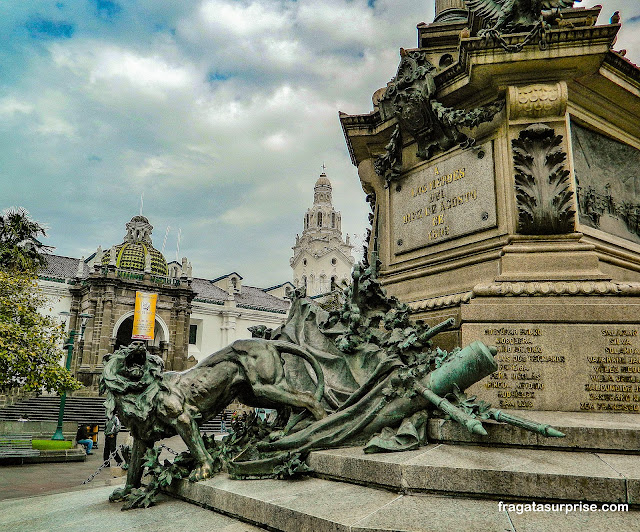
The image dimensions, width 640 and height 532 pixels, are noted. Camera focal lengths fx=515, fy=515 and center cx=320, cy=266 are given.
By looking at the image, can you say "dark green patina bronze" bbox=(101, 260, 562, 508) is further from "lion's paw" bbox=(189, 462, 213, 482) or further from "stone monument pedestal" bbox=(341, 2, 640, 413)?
"stone monument pedestal" bbox=(341, 2, 640, 413)

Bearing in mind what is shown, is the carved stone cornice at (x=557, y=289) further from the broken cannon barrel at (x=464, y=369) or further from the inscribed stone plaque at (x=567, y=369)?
the broken cannon barrel at (x=464, y=369)

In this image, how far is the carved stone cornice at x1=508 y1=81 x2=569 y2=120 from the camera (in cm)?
556

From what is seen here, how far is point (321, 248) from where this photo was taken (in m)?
87.4

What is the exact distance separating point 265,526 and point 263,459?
83cm

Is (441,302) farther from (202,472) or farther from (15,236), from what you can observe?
(15,236)

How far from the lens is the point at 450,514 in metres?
2.85

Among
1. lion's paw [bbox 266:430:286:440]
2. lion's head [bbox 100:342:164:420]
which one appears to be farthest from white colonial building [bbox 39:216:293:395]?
lion's paw [bbox 266:430:286:440]

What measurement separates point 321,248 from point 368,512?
84621mm

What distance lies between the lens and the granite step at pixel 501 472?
292cm

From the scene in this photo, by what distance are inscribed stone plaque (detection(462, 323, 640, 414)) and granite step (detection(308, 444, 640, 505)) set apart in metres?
1.02

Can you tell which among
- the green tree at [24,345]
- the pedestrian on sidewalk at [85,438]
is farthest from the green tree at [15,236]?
the pedestrian on sidewalk at [85,438]

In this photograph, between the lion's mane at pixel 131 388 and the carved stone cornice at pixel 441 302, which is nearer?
the lion's mane at pixel 131 388

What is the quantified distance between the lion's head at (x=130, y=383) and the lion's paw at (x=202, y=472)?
66cm

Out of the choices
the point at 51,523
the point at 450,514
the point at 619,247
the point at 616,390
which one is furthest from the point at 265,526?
the point at 619,247
